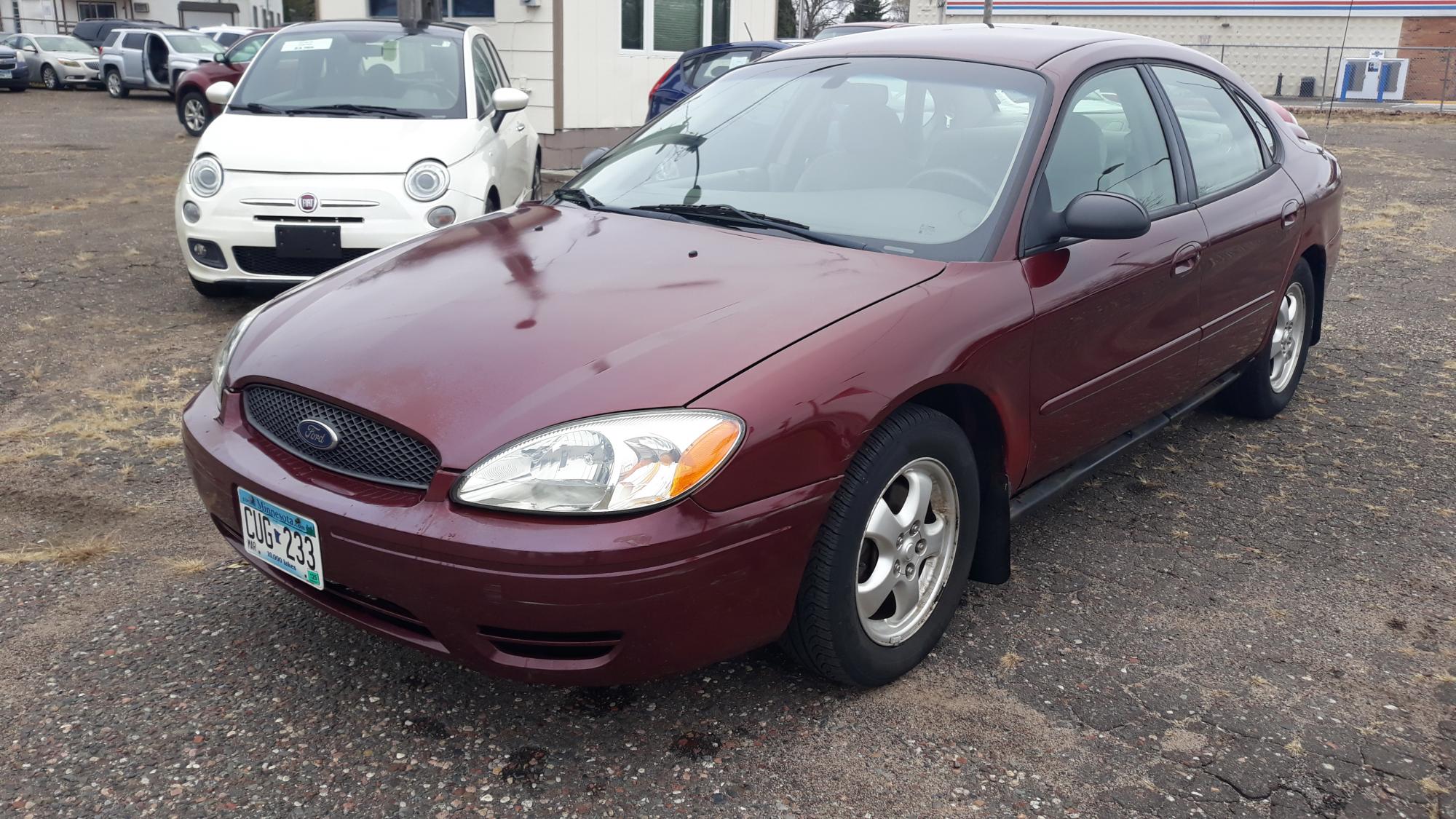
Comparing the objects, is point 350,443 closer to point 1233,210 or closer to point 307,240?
point 1233,210

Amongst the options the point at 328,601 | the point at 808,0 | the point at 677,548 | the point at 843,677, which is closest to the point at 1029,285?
the point at 843,677

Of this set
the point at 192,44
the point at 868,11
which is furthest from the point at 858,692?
the point at 868,11

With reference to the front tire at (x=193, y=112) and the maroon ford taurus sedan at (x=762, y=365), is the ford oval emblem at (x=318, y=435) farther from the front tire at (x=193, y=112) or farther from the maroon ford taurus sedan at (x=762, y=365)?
the front tire at (x=193, y=112)

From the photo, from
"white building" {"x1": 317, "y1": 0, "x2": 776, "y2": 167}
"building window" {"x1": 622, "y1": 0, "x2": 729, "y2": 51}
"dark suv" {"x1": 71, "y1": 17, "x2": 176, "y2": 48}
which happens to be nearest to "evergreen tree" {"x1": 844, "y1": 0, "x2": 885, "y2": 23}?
"dark suv" {"x1": 71, "y1": 17, "x2": 176, "y2": 48}

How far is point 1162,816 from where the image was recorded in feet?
7.88

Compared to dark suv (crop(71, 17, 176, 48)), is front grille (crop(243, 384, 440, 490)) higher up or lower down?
lower down

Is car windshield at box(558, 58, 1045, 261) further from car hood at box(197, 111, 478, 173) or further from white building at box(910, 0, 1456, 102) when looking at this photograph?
white building at box(910, 0, 1456, 102)

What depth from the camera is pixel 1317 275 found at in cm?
503

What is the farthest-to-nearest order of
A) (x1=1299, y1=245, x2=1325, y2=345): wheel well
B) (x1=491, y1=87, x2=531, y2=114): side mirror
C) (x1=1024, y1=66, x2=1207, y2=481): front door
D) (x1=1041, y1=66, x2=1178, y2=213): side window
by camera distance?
(x1=491, y1=87, x2=531, y2=114): side mirror
(x1=1299, y1=245, x2=1325, y2=345): wheel well
(x1=1041, y1=66, x2=1178, y2=213): side window
(x1=1024, y1=66, x2=1207, y2=481): front door

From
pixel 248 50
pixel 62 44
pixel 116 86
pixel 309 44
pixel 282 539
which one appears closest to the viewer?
pixel 282 539

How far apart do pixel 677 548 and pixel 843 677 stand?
686 millimetres

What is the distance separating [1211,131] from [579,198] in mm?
2227

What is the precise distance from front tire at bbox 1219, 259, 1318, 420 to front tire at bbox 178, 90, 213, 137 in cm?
1622

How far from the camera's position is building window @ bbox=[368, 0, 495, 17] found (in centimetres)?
1295
